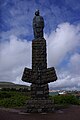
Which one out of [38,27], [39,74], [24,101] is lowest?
[24,101]

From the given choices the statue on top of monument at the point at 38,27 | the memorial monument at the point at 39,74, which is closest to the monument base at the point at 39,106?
the memorial monument at the point at 39,74

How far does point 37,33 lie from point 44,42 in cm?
89

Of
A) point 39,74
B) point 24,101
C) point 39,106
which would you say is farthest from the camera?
point 24,101

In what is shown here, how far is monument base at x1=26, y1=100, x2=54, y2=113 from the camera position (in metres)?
19.8

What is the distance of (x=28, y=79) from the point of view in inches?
800

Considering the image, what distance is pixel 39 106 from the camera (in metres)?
19.8

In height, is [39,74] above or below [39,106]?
above

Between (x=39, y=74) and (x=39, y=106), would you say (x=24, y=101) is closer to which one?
(x=39, y=106)

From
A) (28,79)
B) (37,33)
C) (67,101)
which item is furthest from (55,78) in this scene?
(67,101)

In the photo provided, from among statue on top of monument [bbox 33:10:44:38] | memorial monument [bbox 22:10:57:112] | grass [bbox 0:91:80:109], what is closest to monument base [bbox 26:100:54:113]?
memorial monument [bbox 22:10:57:112]

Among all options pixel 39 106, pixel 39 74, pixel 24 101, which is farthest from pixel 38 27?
pixel 24 101

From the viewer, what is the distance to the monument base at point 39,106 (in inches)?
779

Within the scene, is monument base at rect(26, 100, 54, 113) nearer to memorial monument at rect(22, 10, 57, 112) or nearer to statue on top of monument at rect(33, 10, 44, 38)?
memorial monument at rect(22, 10, 57, 112)

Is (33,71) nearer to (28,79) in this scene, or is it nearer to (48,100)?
(28,79)
